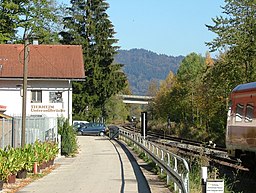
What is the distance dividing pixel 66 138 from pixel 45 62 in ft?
66.2

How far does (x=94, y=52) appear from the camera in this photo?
70000mm

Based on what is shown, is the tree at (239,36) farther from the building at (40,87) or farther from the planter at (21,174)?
the planter at (21,174)

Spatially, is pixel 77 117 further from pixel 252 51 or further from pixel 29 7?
pixel 252 51

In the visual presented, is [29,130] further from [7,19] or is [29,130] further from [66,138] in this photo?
[7,19]

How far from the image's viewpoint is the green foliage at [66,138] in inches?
1368

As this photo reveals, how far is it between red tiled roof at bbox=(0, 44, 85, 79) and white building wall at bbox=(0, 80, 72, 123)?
73 cm

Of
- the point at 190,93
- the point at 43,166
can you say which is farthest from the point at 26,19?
the point at 43,166

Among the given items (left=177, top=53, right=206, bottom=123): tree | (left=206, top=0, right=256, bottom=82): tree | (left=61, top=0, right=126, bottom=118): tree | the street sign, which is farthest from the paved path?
(left=61, top=0, right=126, bottom=118): tree

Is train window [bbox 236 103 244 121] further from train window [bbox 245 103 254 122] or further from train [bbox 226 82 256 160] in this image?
train window [bbox 245 103 254 122]

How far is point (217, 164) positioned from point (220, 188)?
13.8 m

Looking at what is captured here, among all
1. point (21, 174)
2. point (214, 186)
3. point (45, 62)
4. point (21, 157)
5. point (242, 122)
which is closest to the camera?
point (214, 186)

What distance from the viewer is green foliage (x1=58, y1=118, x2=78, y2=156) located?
34.8m

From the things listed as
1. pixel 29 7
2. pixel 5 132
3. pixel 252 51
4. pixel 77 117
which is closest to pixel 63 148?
pixel 5 132

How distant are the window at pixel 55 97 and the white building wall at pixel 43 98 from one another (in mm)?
192
